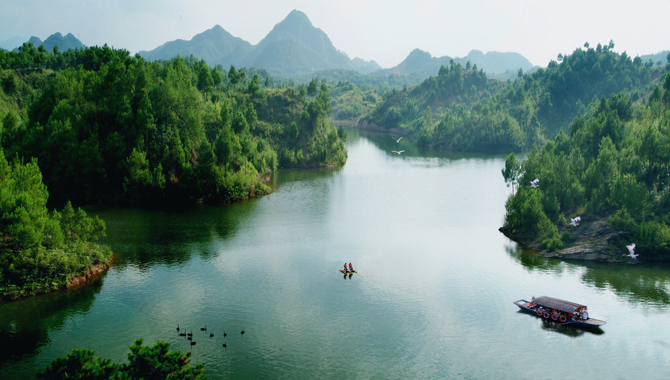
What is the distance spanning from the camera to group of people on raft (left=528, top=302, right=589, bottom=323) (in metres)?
32.1

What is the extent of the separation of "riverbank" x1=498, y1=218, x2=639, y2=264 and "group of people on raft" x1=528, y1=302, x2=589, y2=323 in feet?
42.5

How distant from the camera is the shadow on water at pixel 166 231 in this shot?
141ft

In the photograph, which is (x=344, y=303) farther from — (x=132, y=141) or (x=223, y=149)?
(x=132, y=141)

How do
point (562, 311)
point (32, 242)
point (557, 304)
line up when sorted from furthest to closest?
point (32, 242), point (557, 304), point (562, 311)

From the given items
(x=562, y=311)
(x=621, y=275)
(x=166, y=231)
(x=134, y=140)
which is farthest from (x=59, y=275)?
(x=621, y=275)

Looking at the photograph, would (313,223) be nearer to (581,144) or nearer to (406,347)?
(406,347)

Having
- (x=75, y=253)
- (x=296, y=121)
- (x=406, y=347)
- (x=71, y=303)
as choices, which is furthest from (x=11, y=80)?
(x=406, y=347)

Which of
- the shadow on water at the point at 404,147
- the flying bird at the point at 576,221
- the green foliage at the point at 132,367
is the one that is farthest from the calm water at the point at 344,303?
the shadow on water at the point at 404,147

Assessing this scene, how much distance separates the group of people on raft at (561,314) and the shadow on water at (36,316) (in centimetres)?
3044

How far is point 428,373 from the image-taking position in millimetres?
27047

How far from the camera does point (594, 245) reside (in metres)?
45.3

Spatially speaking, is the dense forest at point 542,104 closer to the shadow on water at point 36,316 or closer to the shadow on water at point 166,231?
the shadow on water at point 166,231

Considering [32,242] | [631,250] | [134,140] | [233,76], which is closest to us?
[32,242]

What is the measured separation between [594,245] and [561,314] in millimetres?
15833
